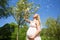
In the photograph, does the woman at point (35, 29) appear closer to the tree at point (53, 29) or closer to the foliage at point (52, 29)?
the tree at point (53, 29)

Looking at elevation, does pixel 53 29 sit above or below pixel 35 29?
above

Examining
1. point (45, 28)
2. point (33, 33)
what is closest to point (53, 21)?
point (45, 28)

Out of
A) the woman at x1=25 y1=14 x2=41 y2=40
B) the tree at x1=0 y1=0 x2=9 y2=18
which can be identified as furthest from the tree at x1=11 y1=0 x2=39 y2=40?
the woman at x1=25 y1=14 x2=41 y2=40

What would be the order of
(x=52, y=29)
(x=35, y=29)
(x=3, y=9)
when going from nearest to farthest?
(x=35, y=29)
(x=3, y=9)
(x=52, y=29)

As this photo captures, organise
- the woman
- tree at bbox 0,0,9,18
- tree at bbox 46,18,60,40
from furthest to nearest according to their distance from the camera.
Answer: tree at bbox 46,18,60,40 → tree at bbox 0,0,9,18 → the woman

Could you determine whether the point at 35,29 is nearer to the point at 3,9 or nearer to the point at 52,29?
the point at 3,9

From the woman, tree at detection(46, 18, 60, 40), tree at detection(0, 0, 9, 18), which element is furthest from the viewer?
tree at detection(46, 18, 60, 40)

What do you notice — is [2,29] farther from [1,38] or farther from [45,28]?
[45,28]

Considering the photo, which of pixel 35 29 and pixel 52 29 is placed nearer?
pixel 35 29

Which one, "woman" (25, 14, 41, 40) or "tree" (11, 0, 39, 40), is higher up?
"tree" (11, 0, 39, 40)

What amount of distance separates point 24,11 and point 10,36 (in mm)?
1589

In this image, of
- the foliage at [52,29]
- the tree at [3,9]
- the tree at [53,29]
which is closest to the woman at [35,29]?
the tree at [3,9]

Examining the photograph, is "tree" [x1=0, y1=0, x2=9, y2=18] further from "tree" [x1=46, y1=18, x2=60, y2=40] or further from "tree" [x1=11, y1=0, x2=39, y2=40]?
"tree" [x1=46, y1=18, x2=60, y2=40]

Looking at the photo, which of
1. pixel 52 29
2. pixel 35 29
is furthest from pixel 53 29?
pixel 35 29
